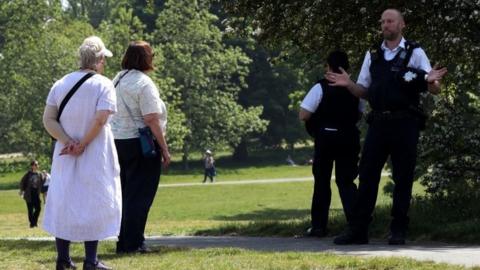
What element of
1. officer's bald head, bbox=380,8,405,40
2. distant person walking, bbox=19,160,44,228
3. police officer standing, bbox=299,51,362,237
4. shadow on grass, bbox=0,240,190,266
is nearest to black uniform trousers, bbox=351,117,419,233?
police officer standing, bbox=299,51,362,237

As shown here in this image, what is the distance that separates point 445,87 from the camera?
488 inches

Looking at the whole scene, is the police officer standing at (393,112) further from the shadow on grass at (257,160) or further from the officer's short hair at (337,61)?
the shadow on grass at (257,160)

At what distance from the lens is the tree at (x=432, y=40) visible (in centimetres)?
1055

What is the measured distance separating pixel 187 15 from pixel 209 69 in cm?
395

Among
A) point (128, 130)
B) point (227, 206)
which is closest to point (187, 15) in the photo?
point (227, 206)

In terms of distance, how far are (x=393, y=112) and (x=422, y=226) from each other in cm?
169

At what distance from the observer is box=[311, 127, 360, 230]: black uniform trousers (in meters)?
9.01

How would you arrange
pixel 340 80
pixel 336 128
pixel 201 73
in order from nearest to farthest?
pixel 340 80, pixel 336 128, pixel 201 73

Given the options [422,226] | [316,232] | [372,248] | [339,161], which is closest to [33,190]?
[316,232]

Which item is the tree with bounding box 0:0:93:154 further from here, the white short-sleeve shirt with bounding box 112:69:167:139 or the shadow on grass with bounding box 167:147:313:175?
the white short-sleeve shirt with bounding box 112:69:167:139

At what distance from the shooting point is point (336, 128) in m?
9.01

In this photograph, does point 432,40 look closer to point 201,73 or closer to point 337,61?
point 337,61

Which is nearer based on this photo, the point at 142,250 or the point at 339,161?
the point at 142,250

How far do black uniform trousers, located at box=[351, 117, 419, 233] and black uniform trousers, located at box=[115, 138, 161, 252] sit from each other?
1.91m
